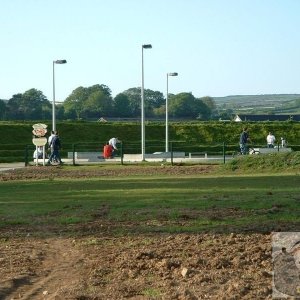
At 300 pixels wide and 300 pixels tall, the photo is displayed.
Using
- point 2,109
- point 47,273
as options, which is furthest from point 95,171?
point 2,109

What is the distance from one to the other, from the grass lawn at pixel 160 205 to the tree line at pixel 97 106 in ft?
311

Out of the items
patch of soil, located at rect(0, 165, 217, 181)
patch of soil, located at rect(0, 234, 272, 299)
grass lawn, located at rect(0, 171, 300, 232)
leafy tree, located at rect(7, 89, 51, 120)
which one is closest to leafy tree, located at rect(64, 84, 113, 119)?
leafy tree, located at rect(7, 89, 51, 120)

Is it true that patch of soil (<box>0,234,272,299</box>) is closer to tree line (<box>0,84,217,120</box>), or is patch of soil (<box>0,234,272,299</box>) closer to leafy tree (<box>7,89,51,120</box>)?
tree line (<box>0,84,217,120</box>)

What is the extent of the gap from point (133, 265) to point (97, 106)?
12778cm

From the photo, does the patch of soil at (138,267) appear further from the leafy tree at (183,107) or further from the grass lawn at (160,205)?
the leafy tree at (183,107)

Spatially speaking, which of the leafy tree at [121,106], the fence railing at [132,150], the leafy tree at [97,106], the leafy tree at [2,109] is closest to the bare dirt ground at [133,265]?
the fence railing at [132,150]

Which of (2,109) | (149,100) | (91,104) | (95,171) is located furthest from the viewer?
(149,100)

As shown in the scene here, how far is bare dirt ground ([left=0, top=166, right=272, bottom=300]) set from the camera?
9.33 metres

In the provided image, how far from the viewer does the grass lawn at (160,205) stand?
1487 centimetres

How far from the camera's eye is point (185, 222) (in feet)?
49.1

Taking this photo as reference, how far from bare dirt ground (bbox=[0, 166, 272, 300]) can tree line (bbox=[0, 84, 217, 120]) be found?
10596 cm

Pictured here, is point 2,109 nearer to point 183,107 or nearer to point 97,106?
point 97,106

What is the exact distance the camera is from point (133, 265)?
425 inches

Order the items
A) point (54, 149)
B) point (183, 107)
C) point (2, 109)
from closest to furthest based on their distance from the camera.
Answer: point (54, 149) < point (2, 109) < point (183, 107)
